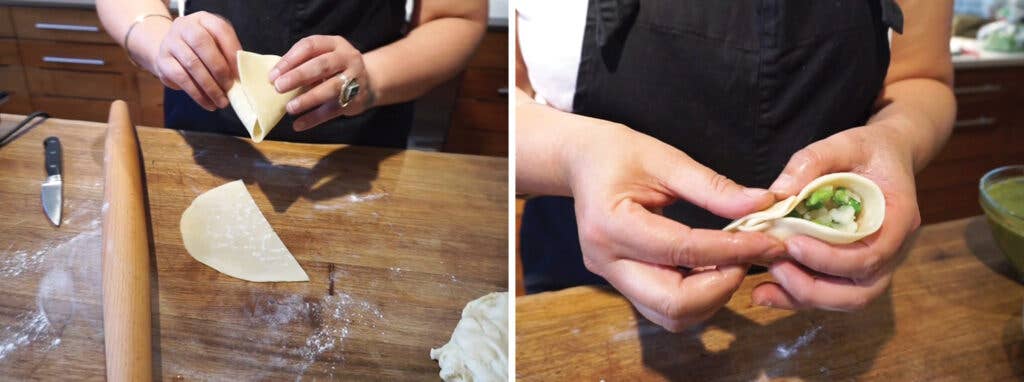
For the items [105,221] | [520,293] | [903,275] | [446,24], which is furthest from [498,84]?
[903,275]

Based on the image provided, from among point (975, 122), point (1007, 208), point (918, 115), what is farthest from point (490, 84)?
point (975, 122)

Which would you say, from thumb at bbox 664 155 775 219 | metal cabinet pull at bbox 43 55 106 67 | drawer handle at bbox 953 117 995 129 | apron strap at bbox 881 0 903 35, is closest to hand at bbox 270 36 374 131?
metal cabinet pull at bbox 43 55 106 67

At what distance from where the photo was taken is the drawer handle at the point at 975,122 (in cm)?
70

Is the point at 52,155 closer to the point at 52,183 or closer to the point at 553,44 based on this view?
the point at 52,183

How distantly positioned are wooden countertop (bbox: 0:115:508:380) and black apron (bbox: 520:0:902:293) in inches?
5.1

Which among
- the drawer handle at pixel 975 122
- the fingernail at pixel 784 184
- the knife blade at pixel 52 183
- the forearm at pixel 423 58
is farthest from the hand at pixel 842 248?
the knife blade at pixel 52 183

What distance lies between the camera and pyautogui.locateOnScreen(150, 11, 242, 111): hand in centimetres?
42

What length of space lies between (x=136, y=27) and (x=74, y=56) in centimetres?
4

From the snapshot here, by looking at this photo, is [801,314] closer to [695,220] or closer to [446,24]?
[695,220]

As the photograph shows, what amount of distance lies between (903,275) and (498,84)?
41 cm

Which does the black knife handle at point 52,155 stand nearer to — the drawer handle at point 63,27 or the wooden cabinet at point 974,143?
the drawer handle at point 63,27

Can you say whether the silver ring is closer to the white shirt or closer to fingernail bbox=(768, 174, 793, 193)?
the white shirt

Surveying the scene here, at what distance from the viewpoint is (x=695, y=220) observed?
42 cm

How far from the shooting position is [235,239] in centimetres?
47
